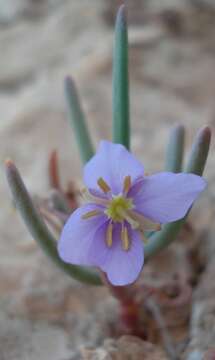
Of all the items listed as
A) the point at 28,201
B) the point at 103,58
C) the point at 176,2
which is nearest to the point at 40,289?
the point at 28,201

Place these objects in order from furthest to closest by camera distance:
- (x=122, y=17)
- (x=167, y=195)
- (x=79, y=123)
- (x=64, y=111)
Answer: (x=64, y=111) → (x=79, y=123) → (x=122, y=17) → (x=167, y=195)

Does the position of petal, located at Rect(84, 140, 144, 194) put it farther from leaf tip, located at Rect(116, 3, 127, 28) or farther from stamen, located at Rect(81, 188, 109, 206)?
leaf tip, located at Rect(116, 3, 127, 28)

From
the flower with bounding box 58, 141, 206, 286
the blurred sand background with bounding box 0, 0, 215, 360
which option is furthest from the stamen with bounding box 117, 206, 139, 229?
A: the blurred sand background with bounding box 0, 0, 215, 360

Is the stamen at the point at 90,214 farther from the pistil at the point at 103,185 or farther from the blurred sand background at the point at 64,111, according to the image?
the blurred sand background at the point at 64,111

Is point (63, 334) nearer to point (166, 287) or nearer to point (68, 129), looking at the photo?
point (166, 287)

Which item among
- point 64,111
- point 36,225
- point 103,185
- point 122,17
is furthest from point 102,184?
point 64,111

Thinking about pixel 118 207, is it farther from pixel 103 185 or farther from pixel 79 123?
pixel 79 123
